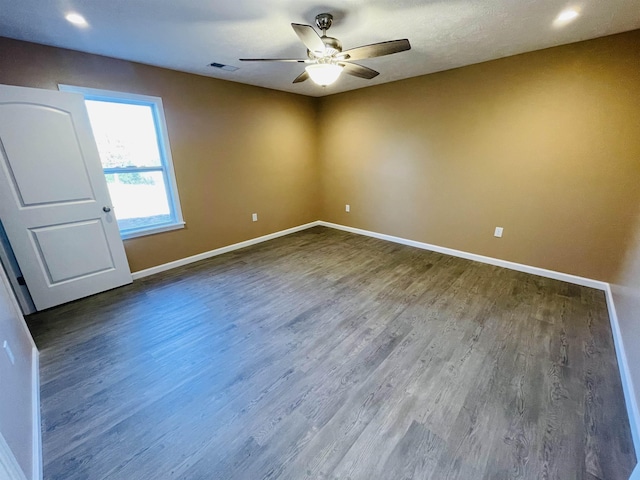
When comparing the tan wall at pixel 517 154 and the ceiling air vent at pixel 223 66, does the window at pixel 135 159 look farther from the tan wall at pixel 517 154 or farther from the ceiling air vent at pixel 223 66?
the tan wall at pixel 517 154

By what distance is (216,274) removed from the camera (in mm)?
3268

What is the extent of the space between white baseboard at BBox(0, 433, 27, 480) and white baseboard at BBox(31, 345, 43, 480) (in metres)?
0.25

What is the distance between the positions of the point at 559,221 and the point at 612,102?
1157mm

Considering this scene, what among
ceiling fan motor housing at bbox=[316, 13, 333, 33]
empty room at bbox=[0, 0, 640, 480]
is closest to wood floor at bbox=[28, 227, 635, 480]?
empty room at bbox=[0, 0, 640, 480]

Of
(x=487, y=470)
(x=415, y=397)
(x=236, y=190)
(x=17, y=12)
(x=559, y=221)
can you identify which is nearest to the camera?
(x=487, y=470)

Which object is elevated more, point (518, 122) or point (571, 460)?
point (518, 122)

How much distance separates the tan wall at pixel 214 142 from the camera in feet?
8.07

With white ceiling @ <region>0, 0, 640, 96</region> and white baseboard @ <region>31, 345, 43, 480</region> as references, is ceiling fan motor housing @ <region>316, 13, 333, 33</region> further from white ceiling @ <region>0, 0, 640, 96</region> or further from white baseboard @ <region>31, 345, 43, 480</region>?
white baseboard @ <region>31, 345, 43, 480</region>

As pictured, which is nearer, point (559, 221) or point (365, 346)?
point (365, 346)

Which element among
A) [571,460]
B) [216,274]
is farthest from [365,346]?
[216,274]

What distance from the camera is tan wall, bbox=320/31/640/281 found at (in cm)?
247

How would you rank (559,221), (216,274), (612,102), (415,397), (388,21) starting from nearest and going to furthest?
(415,397)
(388,21)
(612,102)
(559,221)
(216,274)

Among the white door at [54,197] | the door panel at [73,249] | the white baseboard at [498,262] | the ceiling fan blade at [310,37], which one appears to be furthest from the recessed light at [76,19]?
the white baseboard at [498,262]

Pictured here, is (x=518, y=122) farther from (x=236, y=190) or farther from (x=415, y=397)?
(x=236, y=190)
